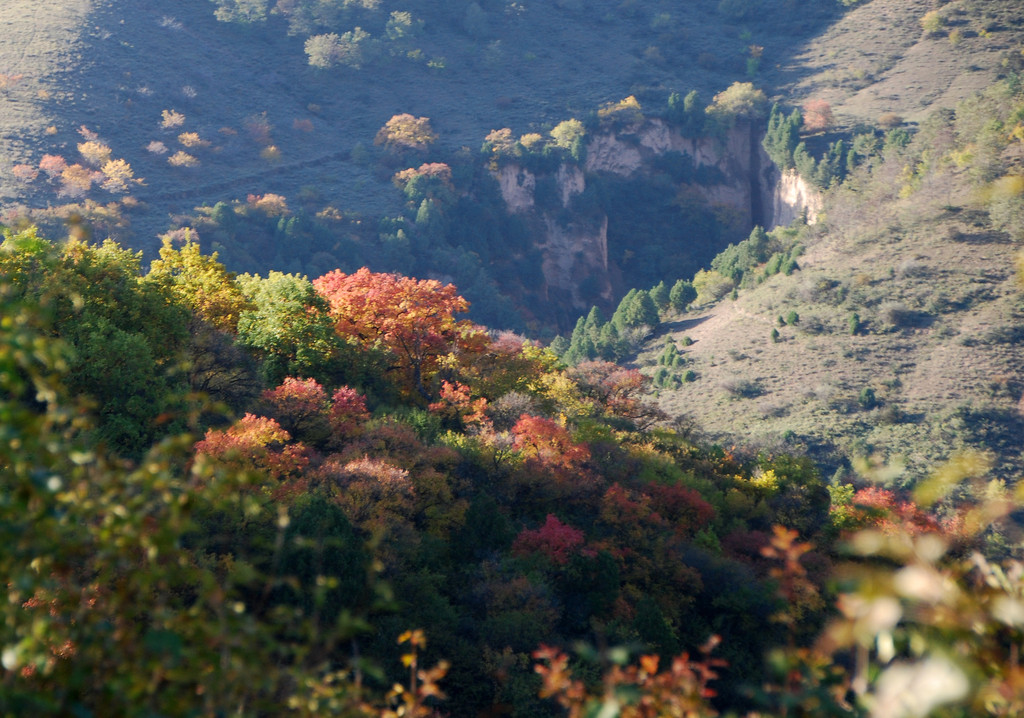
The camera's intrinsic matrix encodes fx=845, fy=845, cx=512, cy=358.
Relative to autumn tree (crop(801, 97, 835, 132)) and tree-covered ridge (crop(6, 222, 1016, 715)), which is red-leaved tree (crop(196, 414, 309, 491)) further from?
autumn tree (crop(801, 97, 835, 132))

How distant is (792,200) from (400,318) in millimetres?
87749

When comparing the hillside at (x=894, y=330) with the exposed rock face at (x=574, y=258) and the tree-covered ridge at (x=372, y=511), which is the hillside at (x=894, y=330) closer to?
the tree-covered ridge at (x=372, y=511)

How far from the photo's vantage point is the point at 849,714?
5742 mm

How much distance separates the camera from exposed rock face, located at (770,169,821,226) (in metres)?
107

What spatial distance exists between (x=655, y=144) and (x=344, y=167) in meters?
47.3

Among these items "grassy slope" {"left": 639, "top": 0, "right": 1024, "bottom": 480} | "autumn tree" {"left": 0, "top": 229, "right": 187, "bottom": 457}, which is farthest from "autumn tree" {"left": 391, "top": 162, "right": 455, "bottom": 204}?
"autumn tree" {"left": 0, "top": 229, "right": 187, "bottom": 457}

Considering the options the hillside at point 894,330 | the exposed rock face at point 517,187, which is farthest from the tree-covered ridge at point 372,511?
the exposed rock face at point 517,187

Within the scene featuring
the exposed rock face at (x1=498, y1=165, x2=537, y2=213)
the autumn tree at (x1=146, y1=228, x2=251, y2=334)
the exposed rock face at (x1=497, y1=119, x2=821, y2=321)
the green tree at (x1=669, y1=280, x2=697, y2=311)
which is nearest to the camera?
the autumn tree at (x1=146, y1=228, x2=251, y2=334)

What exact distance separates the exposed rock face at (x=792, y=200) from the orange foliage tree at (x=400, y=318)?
74197 millimetres

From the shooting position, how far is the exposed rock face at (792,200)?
10706 centimetres

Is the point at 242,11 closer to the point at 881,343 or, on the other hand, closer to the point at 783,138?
the point at 783,138

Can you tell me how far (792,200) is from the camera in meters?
115

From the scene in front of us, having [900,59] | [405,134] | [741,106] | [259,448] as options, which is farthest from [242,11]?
[259,448]

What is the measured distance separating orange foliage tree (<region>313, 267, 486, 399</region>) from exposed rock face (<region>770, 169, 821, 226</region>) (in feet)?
243
